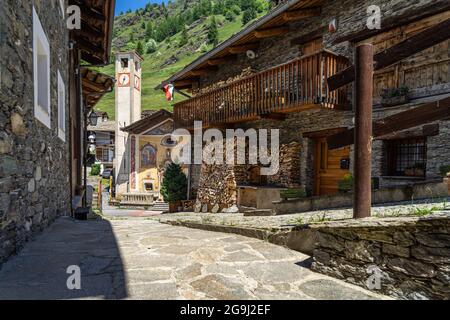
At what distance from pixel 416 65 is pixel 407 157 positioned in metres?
2.06

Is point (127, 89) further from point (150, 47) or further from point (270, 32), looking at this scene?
point (150, 47)

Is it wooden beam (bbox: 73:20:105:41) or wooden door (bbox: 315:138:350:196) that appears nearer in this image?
wooden beam (bbox: 73:20:105:41)

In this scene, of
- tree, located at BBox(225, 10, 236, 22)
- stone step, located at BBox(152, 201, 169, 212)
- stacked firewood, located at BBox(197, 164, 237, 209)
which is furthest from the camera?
tree, located at BBox(225, 10, 236, 22)

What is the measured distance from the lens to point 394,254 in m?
2.04

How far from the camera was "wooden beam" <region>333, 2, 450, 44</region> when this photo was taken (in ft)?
20.4

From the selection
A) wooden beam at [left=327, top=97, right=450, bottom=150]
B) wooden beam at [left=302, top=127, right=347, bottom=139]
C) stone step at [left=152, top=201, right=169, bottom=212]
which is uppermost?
wooden beam at [left=302, top=127, right=347, bottom=139]

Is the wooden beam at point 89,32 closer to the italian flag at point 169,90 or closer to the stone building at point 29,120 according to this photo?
the stone building at point 29,120

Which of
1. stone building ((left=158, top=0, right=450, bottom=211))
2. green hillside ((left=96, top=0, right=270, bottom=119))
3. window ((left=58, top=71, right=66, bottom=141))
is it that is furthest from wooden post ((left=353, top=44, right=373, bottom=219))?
green hillside ((left=96, top=0, right=270, bottom=119))

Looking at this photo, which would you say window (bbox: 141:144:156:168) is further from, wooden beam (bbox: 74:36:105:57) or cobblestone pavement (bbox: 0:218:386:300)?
cobblestone pavement (bbox: 0:218:386:300)

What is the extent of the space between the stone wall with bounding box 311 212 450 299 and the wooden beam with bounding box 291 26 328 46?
7.58 meters

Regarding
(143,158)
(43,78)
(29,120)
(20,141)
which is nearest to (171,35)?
(143,158)

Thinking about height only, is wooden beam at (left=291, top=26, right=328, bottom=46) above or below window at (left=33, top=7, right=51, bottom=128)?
above
